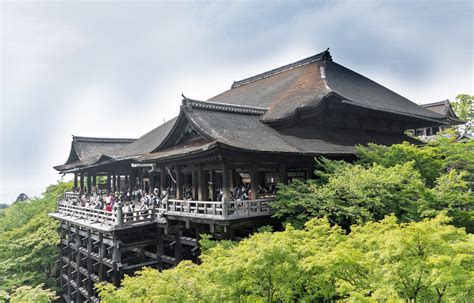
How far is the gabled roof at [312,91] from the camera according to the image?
19531 mm

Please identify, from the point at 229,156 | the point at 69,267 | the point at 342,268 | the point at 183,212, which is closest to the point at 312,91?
the point at 229,156

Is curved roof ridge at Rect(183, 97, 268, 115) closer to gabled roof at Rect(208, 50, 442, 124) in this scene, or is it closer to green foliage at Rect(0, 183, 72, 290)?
gabled roof at Rect(208, 50, 442, 124)

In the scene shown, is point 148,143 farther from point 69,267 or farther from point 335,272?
A: point 335,272

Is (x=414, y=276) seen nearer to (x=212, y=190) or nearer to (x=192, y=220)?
(x=192, y=220)

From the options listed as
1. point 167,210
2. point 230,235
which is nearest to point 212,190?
point 167,210

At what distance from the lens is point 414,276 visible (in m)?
6.55

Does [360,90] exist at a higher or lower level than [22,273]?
higher

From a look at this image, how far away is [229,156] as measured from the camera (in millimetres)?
13938

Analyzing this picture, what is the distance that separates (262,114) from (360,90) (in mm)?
9556

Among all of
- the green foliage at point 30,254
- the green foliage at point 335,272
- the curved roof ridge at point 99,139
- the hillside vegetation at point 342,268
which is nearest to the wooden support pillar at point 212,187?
the hillside vegetation at point 342,268

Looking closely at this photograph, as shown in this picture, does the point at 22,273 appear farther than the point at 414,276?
Yes

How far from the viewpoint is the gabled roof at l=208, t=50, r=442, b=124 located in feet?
64.1

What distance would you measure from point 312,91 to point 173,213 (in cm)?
1135

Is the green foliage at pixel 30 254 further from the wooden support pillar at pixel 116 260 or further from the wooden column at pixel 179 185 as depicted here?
the wooden column at pixel 179 185
